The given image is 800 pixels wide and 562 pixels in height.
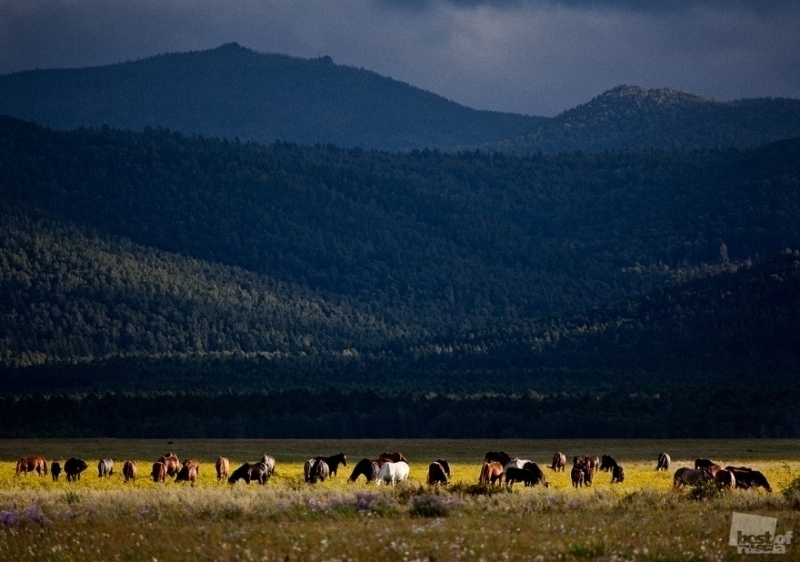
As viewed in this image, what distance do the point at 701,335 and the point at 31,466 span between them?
12915cm

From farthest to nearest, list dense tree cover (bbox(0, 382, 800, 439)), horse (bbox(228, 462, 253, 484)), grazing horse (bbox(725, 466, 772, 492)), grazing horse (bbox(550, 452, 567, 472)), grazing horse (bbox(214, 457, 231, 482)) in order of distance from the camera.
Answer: dense tree cover (bbox(0, 382, 800, 439)) → grazing horse (bbox(550, 452, 567, 472)) → grazing horse (bbox(214, 457, 231, 482)) → horse (bbox(228, 462, 253, 484)) → grazing horse (bbox(725, 466, 772, 492))

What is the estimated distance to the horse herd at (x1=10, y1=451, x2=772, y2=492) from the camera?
48.9 metres

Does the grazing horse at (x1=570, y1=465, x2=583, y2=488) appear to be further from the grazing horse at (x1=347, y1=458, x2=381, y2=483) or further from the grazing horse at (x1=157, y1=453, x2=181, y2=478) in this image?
the grazing horse at (x1=157, y1=453, x2=181, y2=478)

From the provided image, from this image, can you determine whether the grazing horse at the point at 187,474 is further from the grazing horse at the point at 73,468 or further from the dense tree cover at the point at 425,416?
the dense tree cover at the point at 425,416

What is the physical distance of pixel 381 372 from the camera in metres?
186

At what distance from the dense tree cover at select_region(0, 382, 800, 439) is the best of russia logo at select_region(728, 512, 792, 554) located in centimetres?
7012

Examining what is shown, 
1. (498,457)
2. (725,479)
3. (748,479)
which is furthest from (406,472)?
(748,479)

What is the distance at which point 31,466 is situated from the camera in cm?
6028

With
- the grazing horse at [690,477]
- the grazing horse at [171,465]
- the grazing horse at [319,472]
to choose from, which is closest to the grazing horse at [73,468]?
the grazing horse at [171,465]

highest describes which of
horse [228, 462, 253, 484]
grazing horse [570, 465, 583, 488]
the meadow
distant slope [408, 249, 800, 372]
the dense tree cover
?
distant slope [408, 249, 800, 372]

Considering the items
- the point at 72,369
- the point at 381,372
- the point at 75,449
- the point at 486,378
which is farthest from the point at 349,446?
the point at 72,369

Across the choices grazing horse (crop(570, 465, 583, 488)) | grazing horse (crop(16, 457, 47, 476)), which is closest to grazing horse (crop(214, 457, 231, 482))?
grazing horse (crop(16, 457, 47, 476))

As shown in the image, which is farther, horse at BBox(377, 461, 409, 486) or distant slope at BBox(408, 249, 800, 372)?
distant slope at BBox(408, 249, 800, 372)

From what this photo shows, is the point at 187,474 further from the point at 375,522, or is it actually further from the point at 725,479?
the point at 725,479
